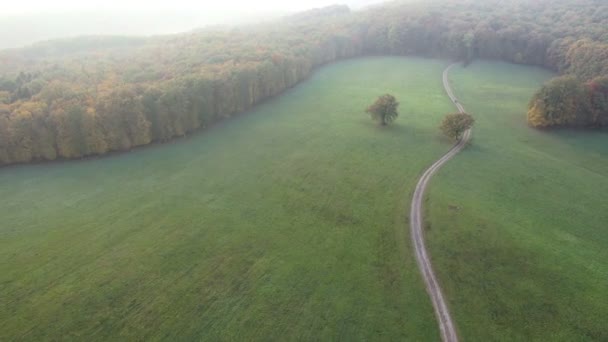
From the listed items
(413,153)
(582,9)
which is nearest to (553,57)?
(582,9)

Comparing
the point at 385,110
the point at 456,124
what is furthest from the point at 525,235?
the point at 385,110

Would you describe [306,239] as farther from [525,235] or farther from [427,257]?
[525,235]

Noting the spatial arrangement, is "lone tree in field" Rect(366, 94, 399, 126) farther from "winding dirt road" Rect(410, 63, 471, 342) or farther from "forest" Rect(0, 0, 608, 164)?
"forest" Rect(0, 0, 608, 164)

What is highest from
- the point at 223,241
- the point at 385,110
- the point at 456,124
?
the point at 385,110

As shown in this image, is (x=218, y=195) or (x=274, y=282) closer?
(x=274, y=282)

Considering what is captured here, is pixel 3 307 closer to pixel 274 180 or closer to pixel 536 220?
pixel 274 180

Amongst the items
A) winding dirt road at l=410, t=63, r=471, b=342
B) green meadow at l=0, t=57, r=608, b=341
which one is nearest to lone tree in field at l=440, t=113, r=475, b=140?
green meadow at l=0, t=57, r=608, b=341

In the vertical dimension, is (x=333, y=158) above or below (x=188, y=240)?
above
